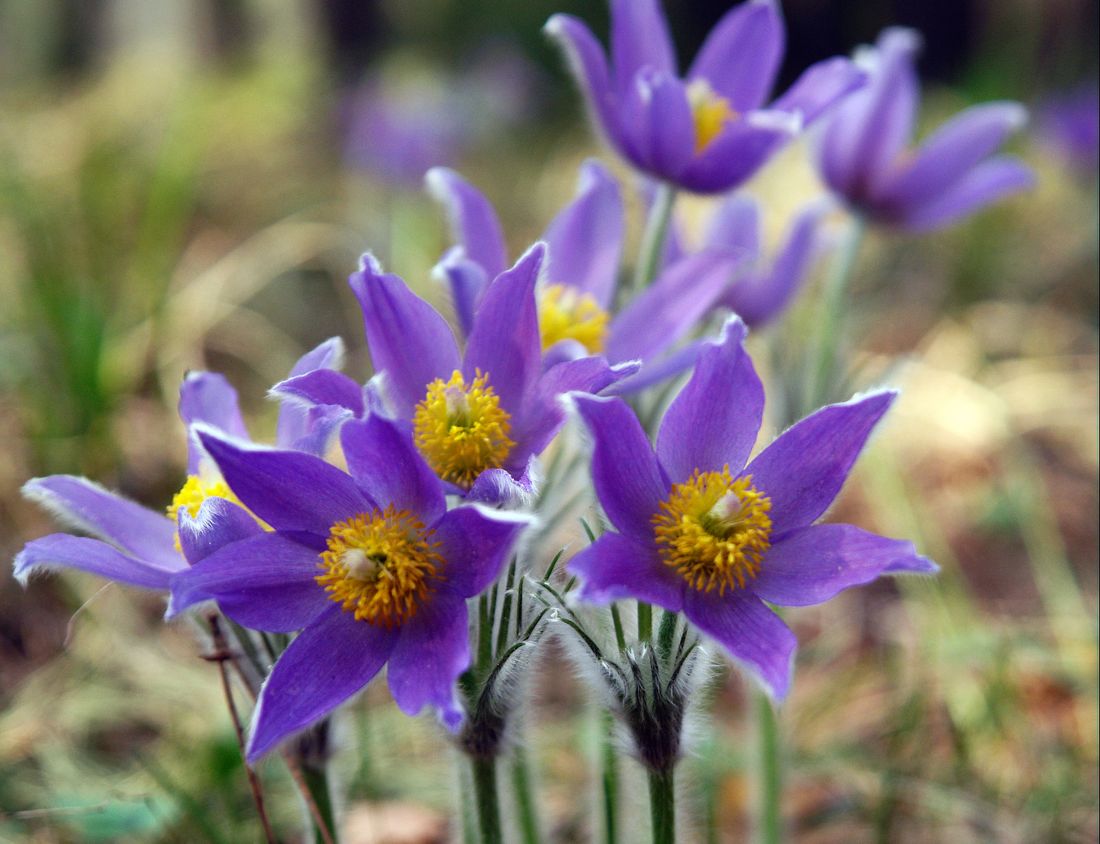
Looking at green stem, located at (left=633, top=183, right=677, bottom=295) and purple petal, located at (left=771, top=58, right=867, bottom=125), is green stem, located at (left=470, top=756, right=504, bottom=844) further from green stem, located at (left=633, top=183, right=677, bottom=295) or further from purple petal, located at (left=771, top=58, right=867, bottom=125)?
purple petal, located at (left=771, top=58, right=867, bottom=125)

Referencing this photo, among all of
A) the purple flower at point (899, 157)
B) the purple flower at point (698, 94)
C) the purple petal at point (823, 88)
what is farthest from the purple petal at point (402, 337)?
the purple flower at point (899, 157)

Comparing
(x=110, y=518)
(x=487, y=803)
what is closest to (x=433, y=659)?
(x=487, y=803)

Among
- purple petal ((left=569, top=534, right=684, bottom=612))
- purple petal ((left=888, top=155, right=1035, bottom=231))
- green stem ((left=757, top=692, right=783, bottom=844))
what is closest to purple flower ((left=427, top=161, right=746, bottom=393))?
purple petal ((left=569, top=534, right=684, bottom=612))

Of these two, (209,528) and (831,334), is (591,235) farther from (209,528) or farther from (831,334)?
(209,528)

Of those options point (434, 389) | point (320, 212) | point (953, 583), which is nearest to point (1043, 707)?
point (953, 583)

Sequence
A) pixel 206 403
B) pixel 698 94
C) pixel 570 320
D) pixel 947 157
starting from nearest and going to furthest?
1. pixel 206 403
2. pixel 570 320
3. pixel 698 94
4. pixel 947 157

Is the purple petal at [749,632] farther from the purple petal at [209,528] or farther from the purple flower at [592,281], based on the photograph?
the purple petal at [209,528]
